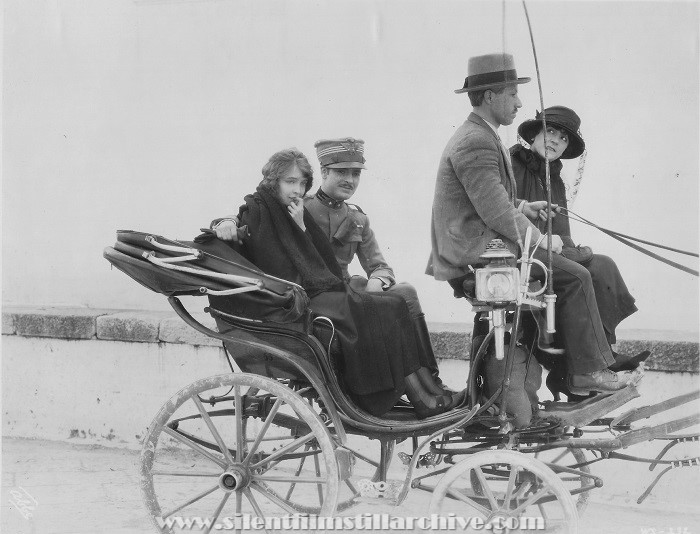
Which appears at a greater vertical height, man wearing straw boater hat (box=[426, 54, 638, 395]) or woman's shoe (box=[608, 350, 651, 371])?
man wearing straw boater hat (box=[426, 54, 638, 395])

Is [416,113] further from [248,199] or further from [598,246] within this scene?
[248,199]

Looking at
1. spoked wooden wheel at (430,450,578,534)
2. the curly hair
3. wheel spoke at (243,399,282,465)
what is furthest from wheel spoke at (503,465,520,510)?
the curly hair

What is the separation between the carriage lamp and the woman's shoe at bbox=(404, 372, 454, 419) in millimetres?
508

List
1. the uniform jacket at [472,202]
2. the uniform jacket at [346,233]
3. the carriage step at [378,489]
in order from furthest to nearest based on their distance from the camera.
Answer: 1. the uniform jacket at [346,233]
2. the carriage step at [378,489]
3. the uniform jacket at [472,202]

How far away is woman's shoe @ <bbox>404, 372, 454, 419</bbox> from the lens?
4.11 m

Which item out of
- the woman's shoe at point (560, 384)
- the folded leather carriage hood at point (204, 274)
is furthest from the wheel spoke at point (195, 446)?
the woman's shoe at point (560, 384)

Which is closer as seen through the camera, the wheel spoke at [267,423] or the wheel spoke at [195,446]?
the wheel spoke at [267,423]

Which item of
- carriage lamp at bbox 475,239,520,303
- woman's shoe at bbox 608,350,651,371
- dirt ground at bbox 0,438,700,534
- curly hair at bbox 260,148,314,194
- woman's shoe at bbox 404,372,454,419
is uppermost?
curly hair at bbox 260,148,314,194

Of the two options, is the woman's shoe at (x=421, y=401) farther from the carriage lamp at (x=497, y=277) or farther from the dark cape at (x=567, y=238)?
the dark cape at (x=567, y=238)

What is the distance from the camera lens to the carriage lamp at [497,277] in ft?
12.2

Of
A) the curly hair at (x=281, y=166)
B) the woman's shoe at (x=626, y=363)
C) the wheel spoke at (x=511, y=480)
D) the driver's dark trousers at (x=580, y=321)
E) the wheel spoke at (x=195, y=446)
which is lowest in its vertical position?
the wheel spoke at (x=511, y=480)

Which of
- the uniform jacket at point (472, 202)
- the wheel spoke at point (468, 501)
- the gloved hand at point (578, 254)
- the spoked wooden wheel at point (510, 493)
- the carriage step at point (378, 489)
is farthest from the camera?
the gloved hand at point (578, 254)

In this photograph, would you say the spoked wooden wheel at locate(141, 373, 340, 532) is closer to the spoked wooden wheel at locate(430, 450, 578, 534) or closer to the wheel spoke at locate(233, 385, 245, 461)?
the wheel spoke at locate(233, 385, 245, 461)

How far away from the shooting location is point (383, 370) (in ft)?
13.0
